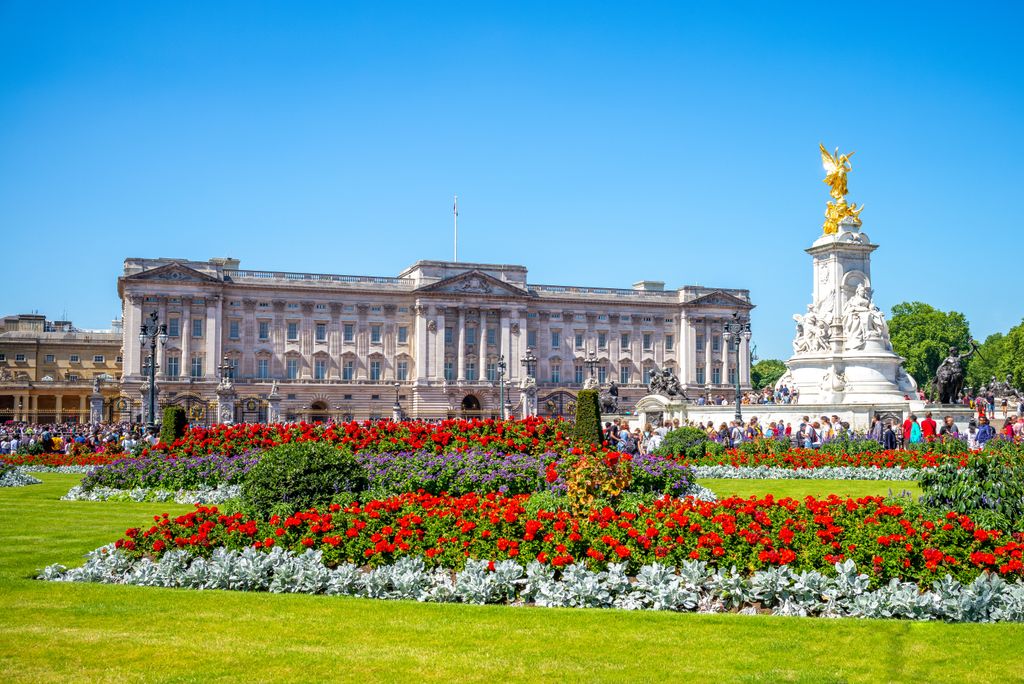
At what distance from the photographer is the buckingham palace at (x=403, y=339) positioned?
7381 centimetres

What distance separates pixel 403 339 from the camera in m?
81.3

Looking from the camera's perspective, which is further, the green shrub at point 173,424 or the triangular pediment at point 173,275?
the triangular pediment at point 173,275

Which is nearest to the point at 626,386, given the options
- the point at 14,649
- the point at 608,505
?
the point at 608,505

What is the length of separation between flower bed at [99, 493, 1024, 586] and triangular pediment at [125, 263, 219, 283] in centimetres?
6596

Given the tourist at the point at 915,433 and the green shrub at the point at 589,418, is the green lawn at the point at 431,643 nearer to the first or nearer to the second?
the green shrub at the point at 589,418

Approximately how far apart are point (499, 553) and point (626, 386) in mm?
76008

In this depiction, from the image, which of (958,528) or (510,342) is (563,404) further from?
(958,528)

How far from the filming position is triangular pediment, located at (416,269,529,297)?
263 ft

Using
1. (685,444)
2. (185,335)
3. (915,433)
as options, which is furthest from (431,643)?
(185,335)

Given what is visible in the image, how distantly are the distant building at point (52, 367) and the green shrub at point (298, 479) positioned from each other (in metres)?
68.9

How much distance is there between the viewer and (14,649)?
7434 mm

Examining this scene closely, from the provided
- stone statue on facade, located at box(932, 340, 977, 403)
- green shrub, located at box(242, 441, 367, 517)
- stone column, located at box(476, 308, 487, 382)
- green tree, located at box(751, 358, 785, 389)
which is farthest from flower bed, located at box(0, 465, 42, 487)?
green tree, located at box(751, 358, 785, 389)

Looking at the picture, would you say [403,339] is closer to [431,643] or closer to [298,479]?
[298,479]

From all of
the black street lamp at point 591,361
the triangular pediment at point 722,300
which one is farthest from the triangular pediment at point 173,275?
the triangular pediment at point 722,300
